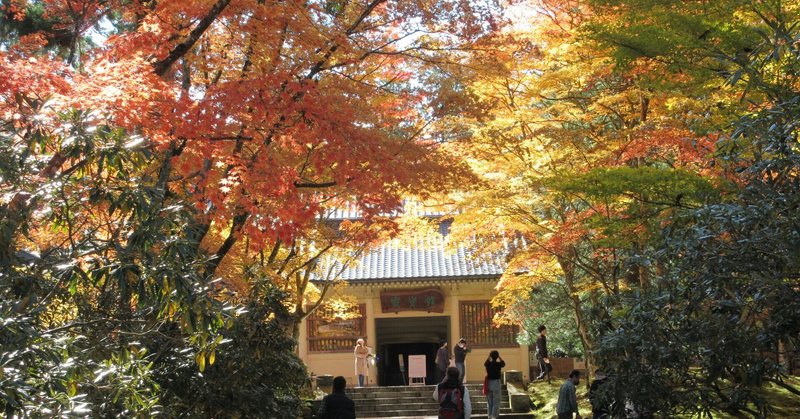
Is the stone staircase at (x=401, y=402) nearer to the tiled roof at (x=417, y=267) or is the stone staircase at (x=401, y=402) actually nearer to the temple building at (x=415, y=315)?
the temple building at (x=415, y=315)

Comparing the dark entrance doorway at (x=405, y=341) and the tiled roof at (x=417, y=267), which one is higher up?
the tiled roof at (x=417, y=267)

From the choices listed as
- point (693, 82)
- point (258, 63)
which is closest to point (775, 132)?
point (693, 82)

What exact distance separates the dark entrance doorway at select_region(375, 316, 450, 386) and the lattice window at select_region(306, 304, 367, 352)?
0.68 meters

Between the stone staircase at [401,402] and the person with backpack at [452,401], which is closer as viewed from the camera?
the person with backpack at [452,401]

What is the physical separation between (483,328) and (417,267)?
299 centimetres

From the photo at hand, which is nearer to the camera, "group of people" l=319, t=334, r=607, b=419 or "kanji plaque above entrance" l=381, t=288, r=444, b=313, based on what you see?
"group of people" l=319, t=334, r=607, b=419

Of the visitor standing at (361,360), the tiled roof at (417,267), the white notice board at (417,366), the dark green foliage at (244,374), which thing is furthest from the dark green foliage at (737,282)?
the tiled roof at (417,267)

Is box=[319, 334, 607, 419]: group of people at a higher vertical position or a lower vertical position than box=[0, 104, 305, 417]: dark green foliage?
lower

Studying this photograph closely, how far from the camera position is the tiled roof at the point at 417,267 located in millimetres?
28594

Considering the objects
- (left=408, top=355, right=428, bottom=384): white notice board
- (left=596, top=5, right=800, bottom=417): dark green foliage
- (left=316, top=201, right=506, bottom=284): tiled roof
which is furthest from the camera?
(left=316, top=201, right=506, bottom=284): tiled roof

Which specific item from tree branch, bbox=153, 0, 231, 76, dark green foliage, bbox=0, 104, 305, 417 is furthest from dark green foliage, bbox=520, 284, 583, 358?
dark green foliage, bbox=0, 104, 305, 417

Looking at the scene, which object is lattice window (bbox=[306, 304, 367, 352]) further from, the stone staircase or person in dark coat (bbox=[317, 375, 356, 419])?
person in dark coat (bbox=[317, 375, 356, 419])

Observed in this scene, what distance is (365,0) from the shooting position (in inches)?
441

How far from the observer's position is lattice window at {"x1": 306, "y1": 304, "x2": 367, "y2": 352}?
97.1 feet
